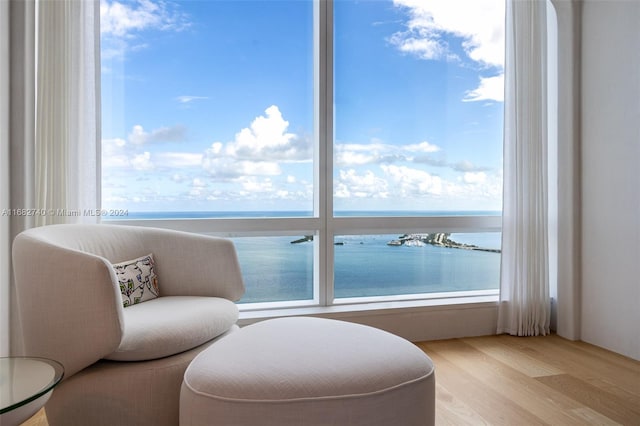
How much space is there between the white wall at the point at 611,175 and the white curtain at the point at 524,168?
0.27 m

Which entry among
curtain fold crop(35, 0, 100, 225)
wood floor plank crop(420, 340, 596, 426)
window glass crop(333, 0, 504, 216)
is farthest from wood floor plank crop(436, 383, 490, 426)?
curtain fold crop(35, 0, 100, 225)

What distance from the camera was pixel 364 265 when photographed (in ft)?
9.86

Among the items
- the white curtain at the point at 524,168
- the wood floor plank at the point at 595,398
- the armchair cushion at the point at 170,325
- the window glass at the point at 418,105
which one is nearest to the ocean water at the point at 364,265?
the window glass at the point at 418,105

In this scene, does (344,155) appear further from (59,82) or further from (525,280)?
(59,82)

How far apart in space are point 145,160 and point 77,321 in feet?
4.56

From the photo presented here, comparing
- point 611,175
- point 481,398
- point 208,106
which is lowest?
point 481,398

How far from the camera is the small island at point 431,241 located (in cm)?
304

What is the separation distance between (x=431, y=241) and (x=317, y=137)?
1073mm

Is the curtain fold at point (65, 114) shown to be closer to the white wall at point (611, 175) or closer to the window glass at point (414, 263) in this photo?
the window glass at point (414, 263)

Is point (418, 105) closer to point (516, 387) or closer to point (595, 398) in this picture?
point (516, 387)

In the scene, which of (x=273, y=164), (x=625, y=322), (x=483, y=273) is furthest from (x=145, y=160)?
(x=625, y=322)

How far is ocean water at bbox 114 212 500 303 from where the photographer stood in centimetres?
280

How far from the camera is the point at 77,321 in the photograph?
4.74 feet

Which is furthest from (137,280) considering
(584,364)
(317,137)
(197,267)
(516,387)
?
(584,364)
